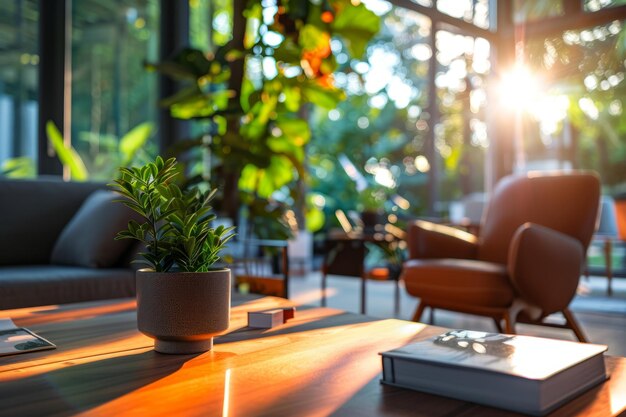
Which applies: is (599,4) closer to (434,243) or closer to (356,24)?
(356,24)

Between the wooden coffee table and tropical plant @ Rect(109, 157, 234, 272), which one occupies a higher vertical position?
tropical plant @ Rect(109, 157, 234, 272)

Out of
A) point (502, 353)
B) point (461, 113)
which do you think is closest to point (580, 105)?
point (461, 113)

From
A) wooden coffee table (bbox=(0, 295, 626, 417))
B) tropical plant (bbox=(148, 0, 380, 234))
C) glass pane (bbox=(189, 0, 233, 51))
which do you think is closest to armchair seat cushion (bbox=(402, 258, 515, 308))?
tropical plant (bbox=(148, 0, 380, 234))

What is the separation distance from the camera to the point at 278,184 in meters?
3.55

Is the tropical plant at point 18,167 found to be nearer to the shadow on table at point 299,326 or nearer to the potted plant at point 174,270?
the shadow on table at point 299,326

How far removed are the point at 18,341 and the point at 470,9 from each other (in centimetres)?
529

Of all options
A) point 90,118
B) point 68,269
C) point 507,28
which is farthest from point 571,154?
point 68,269

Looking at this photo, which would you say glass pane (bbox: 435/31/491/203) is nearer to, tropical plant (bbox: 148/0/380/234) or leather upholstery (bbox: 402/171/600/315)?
tropical plant (bbox: 148/0/380/234)

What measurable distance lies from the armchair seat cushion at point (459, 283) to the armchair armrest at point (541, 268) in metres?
0.06

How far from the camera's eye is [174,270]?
0.98 metres

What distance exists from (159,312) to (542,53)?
4.80 metres

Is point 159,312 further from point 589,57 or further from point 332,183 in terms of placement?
point 332,183

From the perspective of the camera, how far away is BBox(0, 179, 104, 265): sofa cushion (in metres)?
2.67

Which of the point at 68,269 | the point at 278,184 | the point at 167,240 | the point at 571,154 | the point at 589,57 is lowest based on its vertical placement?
the point at 68,269
